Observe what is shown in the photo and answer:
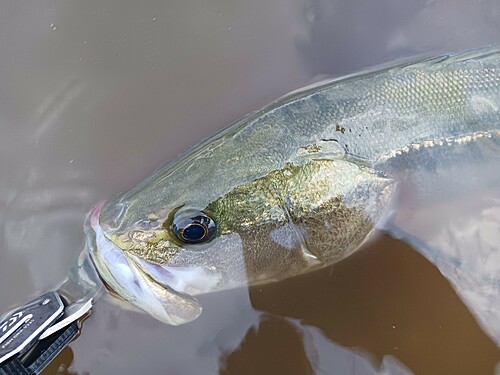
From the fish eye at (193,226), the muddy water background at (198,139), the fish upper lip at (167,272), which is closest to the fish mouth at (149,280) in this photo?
the fish upper lip at (167,272)

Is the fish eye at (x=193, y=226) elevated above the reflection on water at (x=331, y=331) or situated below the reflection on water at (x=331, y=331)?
above

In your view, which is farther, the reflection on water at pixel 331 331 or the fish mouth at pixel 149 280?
the reflection on water at pixel 331 331

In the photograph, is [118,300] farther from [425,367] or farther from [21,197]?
[425,367]

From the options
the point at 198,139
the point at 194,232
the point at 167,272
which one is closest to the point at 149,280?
the point at 167,272

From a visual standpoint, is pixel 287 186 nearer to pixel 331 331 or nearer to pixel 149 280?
pixel 149 280

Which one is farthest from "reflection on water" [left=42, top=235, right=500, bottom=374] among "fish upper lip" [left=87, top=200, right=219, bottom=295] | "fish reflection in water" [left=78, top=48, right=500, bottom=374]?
"fish upper lip" [left=87, top=200, right=219, bottom=295]

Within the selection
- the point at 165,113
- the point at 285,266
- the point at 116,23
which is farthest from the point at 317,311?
the point at 116,23

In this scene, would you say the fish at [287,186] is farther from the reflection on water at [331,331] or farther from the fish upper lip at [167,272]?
the reflection on water at [331,331]
